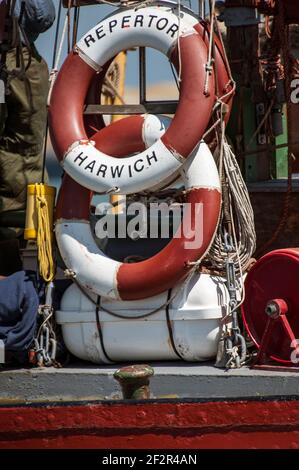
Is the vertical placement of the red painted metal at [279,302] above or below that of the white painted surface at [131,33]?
below

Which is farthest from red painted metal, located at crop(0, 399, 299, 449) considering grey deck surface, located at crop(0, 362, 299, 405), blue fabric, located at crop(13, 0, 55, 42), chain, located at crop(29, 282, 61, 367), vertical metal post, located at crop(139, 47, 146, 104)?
blue fabric, located at crop(13, 0, 55, 42)

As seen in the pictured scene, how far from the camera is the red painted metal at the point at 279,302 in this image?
460cm

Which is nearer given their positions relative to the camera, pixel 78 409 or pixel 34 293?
pixel 78 409

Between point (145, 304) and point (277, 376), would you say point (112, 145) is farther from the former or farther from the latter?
point (277, 376)

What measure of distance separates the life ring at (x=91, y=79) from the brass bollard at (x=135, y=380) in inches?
41.1

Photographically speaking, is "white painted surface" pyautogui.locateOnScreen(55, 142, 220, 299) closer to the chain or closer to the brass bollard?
the chain

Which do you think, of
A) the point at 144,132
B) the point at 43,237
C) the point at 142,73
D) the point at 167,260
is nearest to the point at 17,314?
the point at 43,237

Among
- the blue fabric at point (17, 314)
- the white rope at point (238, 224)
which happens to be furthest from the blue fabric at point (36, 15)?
the blue fabric at point (17, 314)

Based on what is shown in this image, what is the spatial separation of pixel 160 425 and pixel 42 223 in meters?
1.43

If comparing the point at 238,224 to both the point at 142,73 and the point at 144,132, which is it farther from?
the point at 142,73

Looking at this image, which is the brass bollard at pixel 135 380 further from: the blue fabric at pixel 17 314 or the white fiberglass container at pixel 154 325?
the blue fabric at pixel 17 314

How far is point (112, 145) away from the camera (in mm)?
5074
